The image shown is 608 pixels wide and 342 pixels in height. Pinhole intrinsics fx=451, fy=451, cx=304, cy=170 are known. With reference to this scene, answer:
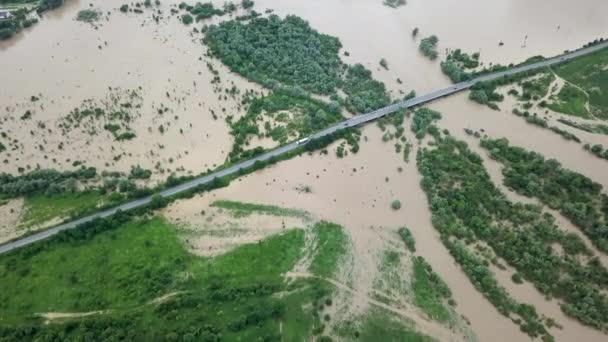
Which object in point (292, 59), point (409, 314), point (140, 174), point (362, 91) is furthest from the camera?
point (292, 59)

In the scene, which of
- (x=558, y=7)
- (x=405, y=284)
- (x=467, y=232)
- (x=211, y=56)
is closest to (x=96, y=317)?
(x=405, y=284)

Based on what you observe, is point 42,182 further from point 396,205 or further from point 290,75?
point 396,205

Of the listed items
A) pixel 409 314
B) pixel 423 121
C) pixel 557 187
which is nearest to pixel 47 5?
pixel 423 121

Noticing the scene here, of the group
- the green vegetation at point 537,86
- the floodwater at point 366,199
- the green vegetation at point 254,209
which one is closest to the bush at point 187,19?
the floodwater at point 366,199

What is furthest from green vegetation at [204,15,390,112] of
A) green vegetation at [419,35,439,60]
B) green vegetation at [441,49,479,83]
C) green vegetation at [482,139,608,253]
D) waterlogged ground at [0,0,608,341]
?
green vegetation at [482,139,608,253]

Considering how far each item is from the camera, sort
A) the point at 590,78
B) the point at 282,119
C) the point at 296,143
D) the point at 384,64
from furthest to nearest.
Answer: the point at 384,64 < the point at 590,78 < the point at 282,119 < the point at 296,143
